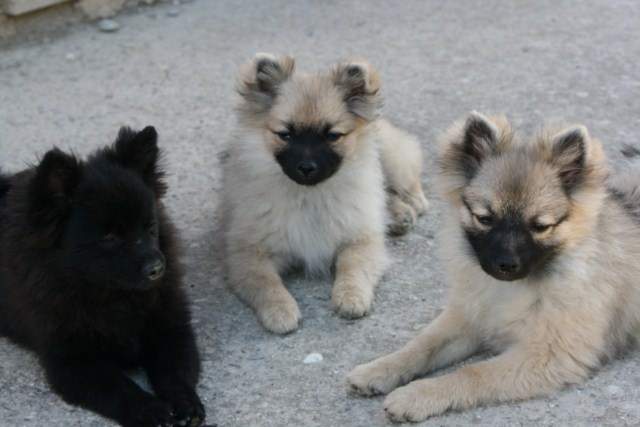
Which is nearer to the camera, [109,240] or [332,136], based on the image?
[109,240]

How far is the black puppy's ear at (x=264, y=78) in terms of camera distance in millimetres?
5184

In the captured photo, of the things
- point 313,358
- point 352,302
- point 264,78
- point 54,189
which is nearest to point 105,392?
point 54,189

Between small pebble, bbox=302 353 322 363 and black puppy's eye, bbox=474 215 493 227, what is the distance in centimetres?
99

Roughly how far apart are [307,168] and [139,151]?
1.03 meters

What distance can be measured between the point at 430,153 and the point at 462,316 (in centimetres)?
224

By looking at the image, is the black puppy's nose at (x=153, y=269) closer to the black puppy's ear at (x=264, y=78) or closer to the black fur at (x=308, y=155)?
the black fur at (x=308, y=155)

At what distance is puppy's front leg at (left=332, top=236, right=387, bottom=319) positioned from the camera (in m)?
4.71

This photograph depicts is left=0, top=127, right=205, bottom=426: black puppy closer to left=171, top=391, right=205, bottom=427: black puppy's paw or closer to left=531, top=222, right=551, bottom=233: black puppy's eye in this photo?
left=171, top=391, right=205, bottom=427: black puppy's paw

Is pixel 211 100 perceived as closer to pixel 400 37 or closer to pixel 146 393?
pixel 400 37

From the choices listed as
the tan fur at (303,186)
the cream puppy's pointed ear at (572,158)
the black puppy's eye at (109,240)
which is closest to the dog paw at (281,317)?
the tan fur at (303,186)

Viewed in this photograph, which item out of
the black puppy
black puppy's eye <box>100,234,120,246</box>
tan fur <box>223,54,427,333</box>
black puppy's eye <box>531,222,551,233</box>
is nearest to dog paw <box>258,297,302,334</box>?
tan fur <box>223,54,427,333</box>

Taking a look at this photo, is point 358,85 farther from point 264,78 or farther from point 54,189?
point 54,189

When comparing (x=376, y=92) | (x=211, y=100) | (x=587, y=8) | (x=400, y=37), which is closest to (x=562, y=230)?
(x=376, y=92)

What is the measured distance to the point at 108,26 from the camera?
826 centimetres
